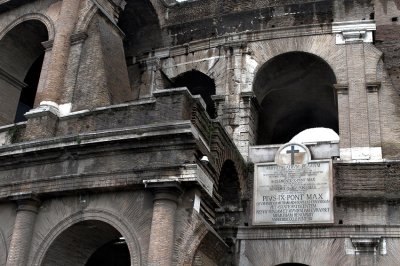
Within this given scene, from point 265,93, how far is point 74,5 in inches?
212

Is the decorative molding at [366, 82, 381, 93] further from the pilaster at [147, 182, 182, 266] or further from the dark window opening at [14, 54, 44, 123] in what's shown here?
the dark window opening at [14, 54, 44, 123]

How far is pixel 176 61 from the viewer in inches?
611

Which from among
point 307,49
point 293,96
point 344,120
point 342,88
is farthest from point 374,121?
point 293,96

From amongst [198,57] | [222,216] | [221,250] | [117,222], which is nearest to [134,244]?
[117,222]

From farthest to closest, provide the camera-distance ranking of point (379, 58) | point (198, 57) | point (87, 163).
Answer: point (198, 57) < point (379, 58) < point (87, 163)

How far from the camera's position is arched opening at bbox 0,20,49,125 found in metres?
14.0

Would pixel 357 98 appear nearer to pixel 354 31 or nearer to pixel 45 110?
pixel 354 31

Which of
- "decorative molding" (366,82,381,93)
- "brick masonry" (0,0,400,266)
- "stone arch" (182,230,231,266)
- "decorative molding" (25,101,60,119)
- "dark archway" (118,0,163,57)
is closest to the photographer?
"stone arch" (182,230,231,266)

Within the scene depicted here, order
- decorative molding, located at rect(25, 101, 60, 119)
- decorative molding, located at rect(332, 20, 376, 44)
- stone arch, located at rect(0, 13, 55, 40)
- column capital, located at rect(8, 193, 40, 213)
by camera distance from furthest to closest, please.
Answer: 1. decorative molding, located at rect(332, 20, 376, 44)
2. stone arch, located at rect(0, 13, 55, 40)
3. decorative molding, located at rect(25, 101, 60, 119)
4. column capital, located at rect(8, 193, 40, 213)

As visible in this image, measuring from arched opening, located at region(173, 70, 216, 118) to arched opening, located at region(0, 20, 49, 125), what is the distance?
11.6 feet

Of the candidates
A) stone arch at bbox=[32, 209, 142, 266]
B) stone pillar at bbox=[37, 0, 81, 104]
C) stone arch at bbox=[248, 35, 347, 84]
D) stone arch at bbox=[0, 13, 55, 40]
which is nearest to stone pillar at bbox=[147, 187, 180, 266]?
stone arch at bbox=[32, 209, 142, 266]

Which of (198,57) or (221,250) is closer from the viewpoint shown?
(221,250)

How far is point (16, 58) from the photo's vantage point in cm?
1446

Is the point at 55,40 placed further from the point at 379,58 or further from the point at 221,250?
the point at 379,58
